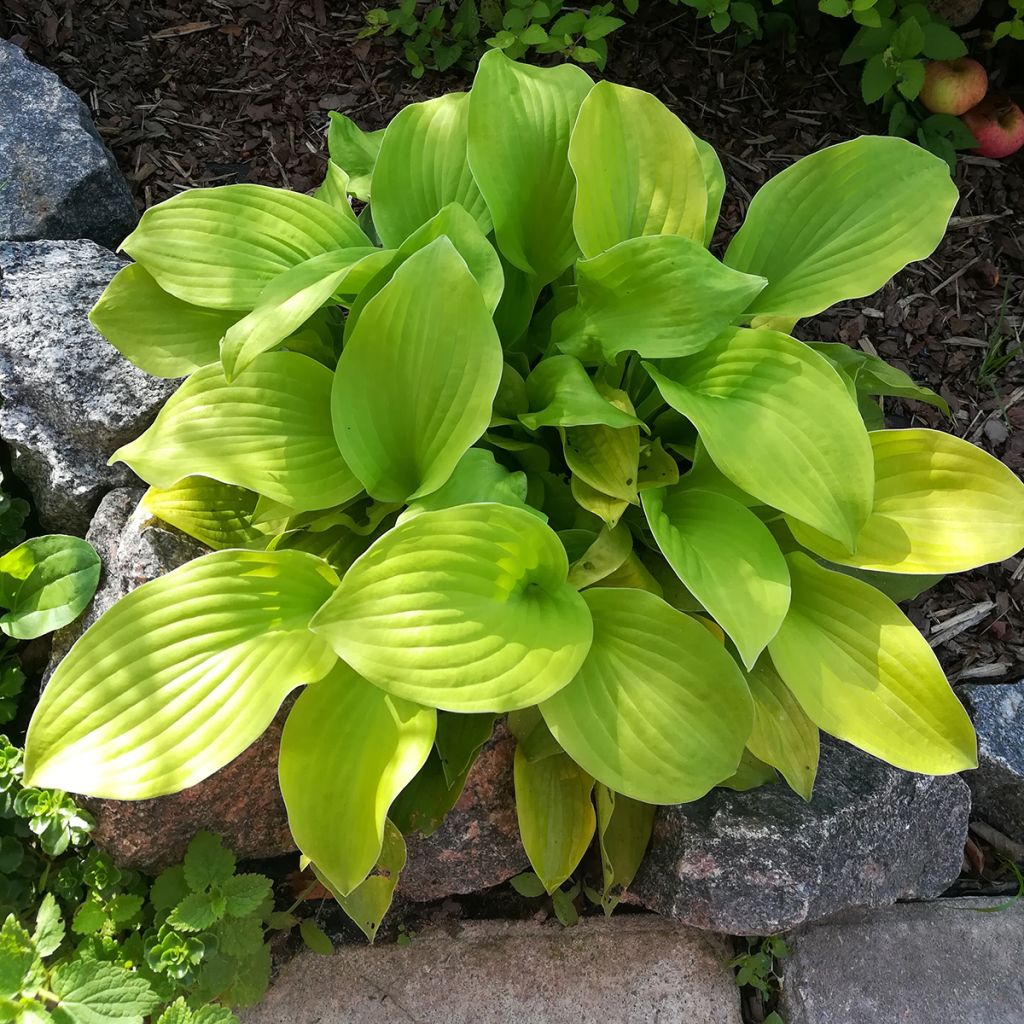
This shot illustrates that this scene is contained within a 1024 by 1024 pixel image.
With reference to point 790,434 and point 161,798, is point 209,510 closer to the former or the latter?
point 161,798

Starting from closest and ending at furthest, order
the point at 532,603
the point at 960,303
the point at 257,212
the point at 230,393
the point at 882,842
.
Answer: the point at 532,603, the point at 230,393, the point at 257,212, the point at 882,842, the point at 960,303

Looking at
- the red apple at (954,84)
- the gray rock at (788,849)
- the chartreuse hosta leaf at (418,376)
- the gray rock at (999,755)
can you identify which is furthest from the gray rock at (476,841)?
the red apple at (954,84)

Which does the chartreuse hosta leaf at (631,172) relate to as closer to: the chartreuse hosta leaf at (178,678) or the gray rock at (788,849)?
the chartreuse hosta leaf at (178,678)

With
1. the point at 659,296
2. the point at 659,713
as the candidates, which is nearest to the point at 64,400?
the point at 659,296

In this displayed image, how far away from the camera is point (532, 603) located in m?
1.15

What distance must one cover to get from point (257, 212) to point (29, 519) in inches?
29.0

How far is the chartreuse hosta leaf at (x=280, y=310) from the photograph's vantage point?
1.16 meters

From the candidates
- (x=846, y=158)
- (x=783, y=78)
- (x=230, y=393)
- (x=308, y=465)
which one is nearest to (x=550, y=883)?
(x=308, y=465)

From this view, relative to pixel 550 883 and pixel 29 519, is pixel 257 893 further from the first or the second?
pixel 29 519

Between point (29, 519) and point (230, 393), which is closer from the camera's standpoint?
point (230, 393)

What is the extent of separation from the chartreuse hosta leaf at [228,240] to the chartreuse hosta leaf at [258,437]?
0.15 metres

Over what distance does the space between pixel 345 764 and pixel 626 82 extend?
77.1 inches

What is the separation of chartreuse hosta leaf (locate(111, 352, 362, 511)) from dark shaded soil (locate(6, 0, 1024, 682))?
1.12m

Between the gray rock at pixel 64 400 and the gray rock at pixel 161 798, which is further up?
the gray rock at pixel 64 400
